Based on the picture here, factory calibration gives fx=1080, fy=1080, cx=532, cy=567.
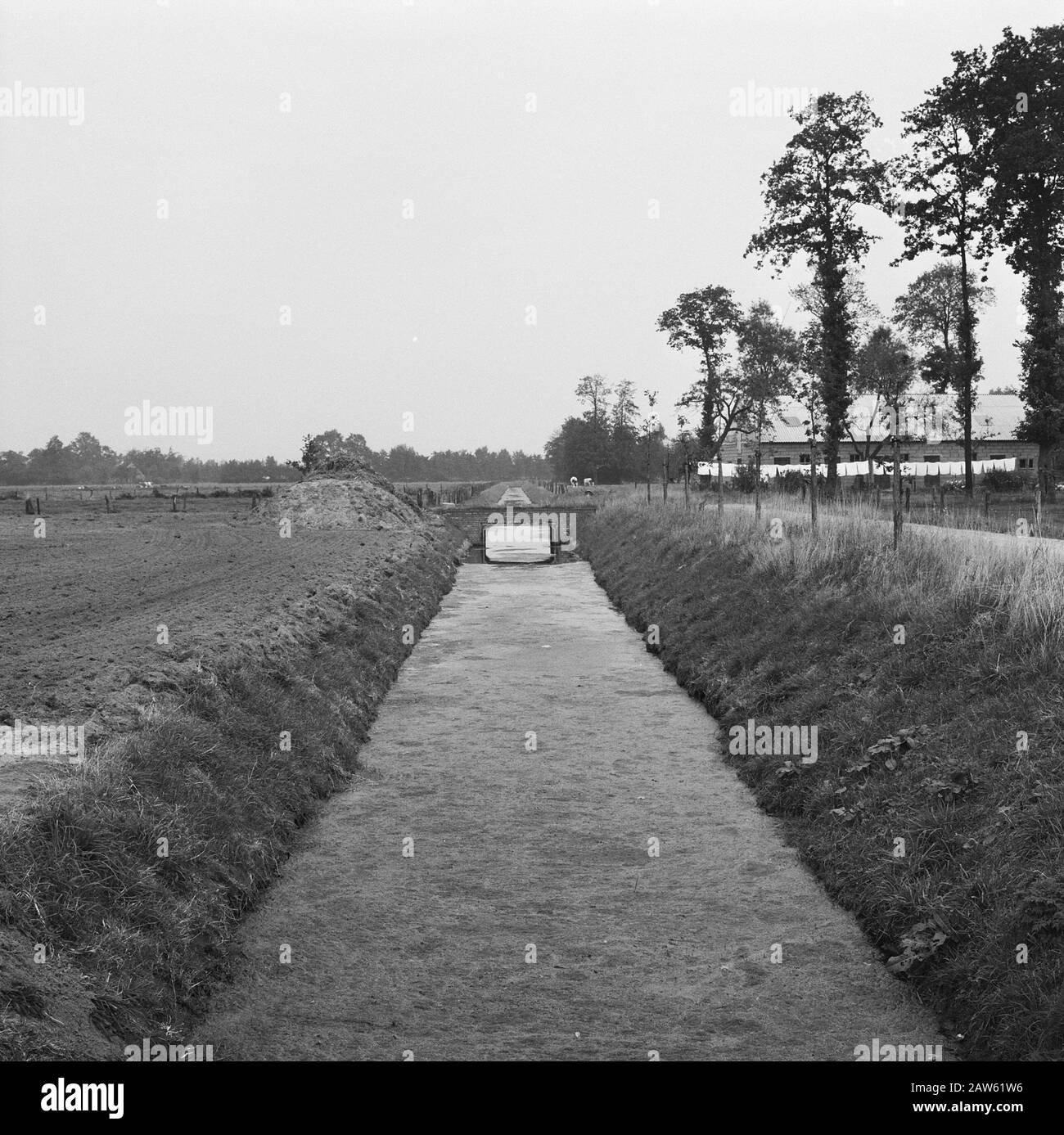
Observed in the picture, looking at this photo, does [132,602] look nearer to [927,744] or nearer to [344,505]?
[927,744]

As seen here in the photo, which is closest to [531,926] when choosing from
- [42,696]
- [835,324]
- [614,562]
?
[42,696]

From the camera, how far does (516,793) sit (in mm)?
10547

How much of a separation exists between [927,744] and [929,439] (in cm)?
6728

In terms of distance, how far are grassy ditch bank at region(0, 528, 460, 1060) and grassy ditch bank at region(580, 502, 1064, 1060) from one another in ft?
12.3

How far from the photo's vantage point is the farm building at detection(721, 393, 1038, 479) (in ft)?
208

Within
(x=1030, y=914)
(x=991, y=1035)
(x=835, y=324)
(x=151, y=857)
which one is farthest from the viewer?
(x=835, y=324)

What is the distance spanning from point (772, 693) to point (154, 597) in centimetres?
1102

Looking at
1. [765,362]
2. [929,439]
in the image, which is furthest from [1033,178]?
[929,439]

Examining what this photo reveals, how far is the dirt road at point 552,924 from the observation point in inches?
240

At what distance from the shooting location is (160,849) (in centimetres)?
728

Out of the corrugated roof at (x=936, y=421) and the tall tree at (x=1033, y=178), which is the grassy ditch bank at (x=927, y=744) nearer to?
the tall tree at (x=1033, y=178)

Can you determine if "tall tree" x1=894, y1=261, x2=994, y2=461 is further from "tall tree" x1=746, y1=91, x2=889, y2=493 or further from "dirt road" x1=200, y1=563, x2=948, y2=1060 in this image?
"dirt road" x1=200, y1=563, x2=948, y2=1060
